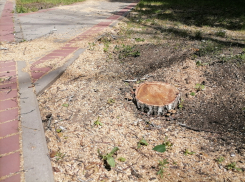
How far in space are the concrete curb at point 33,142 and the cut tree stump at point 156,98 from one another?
3.88ft

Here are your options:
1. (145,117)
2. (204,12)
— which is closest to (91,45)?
(145,117)

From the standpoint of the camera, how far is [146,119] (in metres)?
2.56

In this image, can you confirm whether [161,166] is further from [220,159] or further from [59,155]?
[59,155]

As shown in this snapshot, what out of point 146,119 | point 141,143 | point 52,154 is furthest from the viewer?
point 146,119

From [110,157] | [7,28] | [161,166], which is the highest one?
[7,28]

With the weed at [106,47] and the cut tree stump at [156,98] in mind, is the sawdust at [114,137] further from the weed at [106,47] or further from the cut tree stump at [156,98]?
the weed at [106,47]

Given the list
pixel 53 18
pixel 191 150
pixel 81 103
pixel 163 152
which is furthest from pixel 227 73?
pixel 53 18

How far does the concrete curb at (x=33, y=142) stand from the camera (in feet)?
5.82

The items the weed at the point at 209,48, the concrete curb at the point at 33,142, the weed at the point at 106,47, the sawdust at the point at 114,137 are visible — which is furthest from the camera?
the weed at the point at 106,47

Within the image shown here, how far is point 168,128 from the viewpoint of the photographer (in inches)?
96.0

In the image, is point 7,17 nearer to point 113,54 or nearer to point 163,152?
point 113,54

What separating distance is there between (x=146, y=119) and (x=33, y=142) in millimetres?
1258

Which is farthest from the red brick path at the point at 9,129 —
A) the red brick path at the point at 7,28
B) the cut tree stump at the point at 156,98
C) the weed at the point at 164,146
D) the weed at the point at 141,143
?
the red brick path at the point at 7,28

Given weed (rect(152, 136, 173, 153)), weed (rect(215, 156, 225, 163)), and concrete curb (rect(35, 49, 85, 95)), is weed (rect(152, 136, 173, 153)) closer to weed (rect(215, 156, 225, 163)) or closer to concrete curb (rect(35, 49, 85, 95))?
weed (rect(215, 156, 225, 163))
